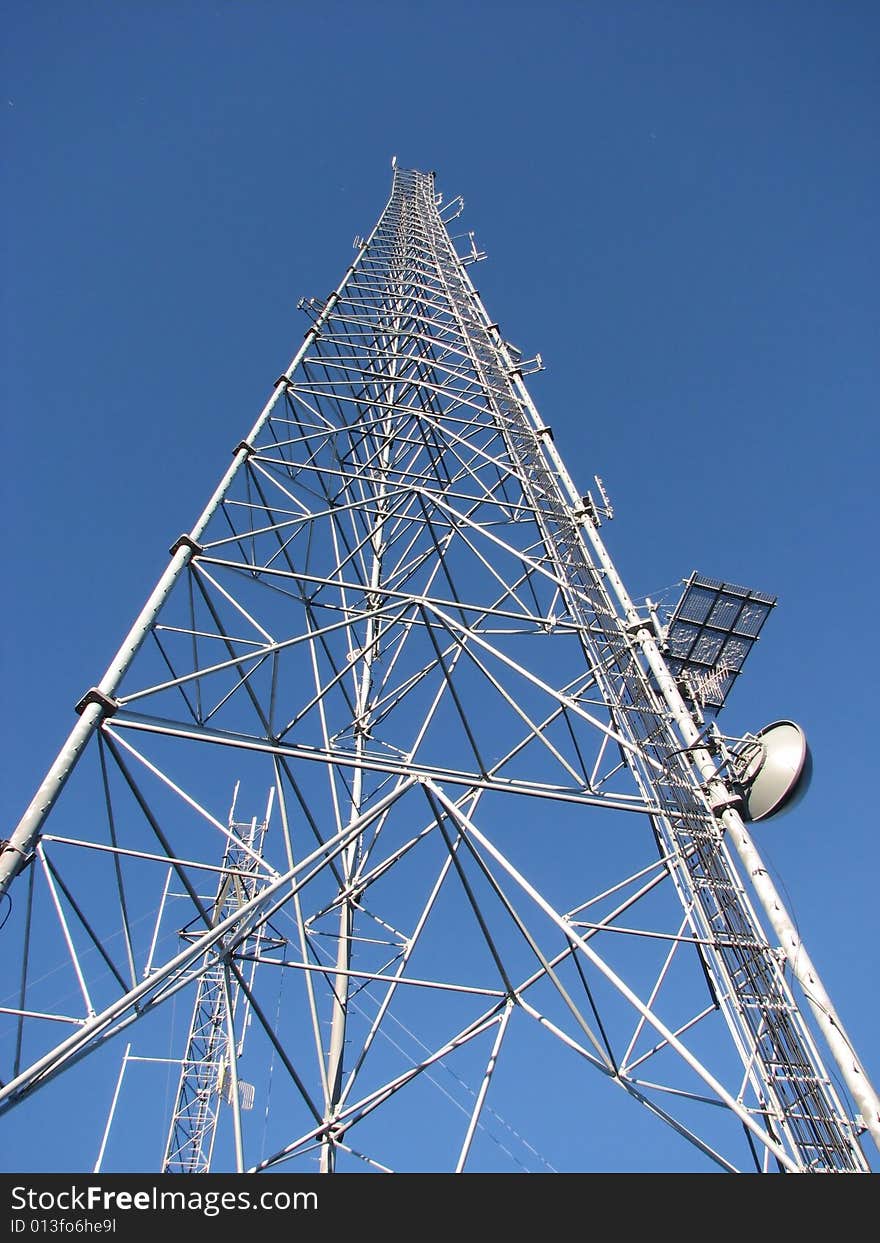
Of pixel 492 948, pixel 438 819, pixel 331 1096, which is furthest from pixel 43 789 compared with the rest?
pixel 331 1096

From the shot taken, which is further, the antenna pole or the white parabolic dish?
the white parabolic dish

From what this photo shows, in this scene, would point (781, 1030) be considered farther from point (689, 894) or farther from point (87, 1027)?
point (87, 1027)

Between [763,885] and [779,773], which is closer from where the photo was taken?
[763,885]

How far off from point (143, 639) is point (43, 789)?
1.83 m

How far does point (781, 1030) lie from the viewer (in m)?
7.41

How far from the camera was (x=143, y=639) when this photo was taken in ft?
25.4

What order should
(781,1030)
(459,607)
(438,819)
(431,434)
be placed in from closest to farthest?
(781,1030) < (438,819) < (459,607) < (431,434)

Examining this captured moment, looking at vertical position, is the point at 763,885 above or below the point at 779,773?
below

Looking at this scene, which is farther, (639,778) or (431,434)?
(431,434)

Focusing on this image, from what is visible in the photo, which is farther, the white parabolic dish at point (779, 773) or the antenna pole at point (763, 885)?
the white parabolic dish at point (779, 773)
